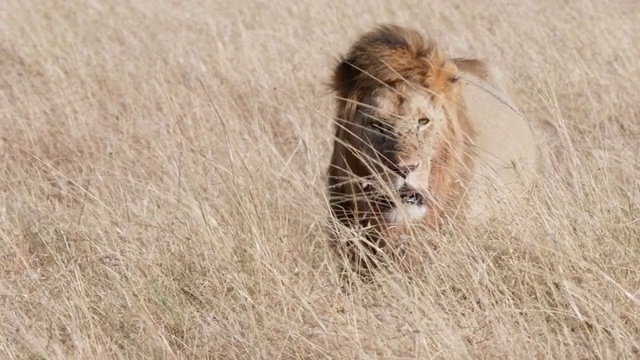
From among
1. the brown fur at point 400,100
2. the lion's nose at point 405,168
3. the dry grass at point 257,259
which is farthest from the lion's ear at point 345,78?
the lion's nose at point 405,168

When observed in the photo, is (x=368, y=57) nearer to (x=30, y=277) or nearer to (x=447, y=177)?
(x=447, y=177)

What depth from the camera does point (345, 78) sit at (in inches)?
175

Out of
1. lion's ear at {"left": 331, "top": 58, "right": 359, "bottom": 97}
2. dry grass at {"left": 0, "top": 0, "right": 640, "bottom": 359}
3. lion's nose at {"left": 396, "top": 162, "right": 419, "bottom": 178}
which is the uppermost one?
lion's ear at {"left": 331, "top": 58, "right": 359, "bottom": 97}

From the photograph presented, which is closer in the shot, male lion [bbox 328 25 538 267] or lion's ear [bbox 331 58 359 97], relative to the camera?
male lion [bbox 328 25 538 267]

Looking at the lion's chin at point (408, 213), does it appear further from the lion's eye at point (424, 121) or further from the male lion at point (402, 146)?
the lion's eye at point (424, 121)

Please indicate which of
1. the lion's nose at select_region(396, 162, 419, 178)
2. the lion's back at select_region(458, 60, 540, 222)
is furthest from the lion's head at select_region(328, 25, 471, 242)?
the lion's back at select_region(458, 60, 540, 222)

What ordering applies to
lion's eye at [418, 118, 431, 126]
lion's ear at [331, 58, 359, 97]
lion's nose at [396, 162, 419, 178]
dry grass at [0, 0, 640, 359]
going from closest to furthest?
dry grass at [0, 0, 640, 359]
lion's nose at [396, 162, 419, 178]
lion's eye at [418, 118, 431, 126]
lion's ear at [331, 58, 359, 97]

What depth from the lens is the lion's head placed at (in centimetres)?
407

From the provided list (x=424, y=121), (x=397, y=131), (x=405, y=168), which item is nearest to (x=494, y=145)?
(x=424, y=121)

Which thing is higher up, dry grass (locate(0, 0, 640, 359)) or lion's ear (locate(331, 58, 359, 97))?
lion's ear (locate(331, 58, 359, 97))

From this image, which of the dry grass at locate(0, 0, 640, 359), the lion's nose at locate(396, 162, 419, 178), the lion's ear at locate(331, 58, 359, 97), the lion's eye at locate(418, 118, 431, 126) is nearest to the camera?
the dry grass at locate(0, 0, 640, 359)

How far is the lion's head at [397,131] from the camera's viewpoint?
13.3 feet

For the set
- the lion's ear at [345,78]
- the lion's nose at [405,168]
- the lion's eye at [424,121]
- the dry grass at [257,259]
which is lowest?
the dry grass at [257,259]

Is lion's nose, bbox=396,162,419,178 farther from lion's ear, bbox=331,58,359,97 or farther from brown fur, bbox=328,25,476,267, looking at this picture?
lion's ear, bbox=331,58,359,97
